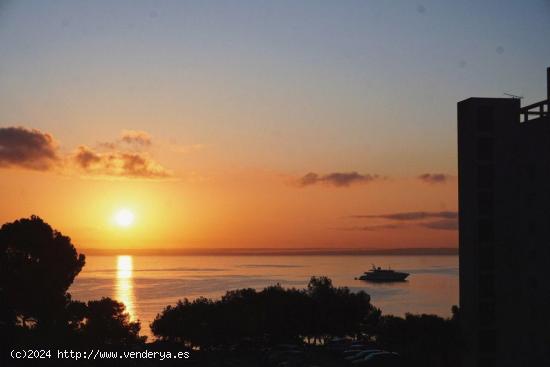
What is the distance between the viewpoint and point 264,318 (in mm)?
55125

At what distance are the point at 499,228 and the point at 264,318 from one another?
71.5ft

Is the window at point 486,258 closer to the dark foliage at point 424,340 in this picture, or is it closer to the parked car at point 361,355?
the dark foliage at point 424,340

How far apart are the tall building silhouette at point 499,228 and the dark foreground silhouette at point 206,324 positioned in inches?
109

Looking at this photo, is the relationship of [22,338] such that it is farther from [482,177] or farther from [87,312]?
[482,177]

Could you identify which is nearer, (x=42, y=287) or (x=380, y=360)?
(x=42, y=287)

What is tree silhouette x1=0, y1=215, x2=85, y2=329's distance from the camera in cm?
3247

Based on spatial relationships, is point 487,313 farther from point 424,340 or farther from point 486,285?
point 424,340

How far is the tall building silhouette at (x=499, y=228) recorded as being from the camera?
42094mm

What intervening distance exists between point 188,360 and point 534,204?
26.4 metres

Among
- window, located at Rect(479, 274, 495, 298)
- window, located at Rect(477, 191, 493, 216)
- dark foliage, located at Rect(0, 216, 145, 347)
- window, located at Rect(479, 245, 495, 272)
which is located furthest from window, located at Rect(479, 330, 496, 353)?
dark foliage, located at Rect(0, 216, 145, 347)

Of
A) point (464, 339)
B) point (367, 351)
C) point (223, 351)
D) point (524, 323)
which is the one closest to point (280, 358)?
point (367, 351)

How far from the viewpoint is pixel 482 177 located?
4581cm

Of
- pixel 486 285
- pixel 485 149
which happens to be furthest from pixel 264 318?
pixel 485 149

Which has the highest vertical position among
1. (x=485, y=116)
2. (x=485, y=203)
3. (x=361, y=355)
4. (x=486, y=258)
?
(x=485, y=116)
